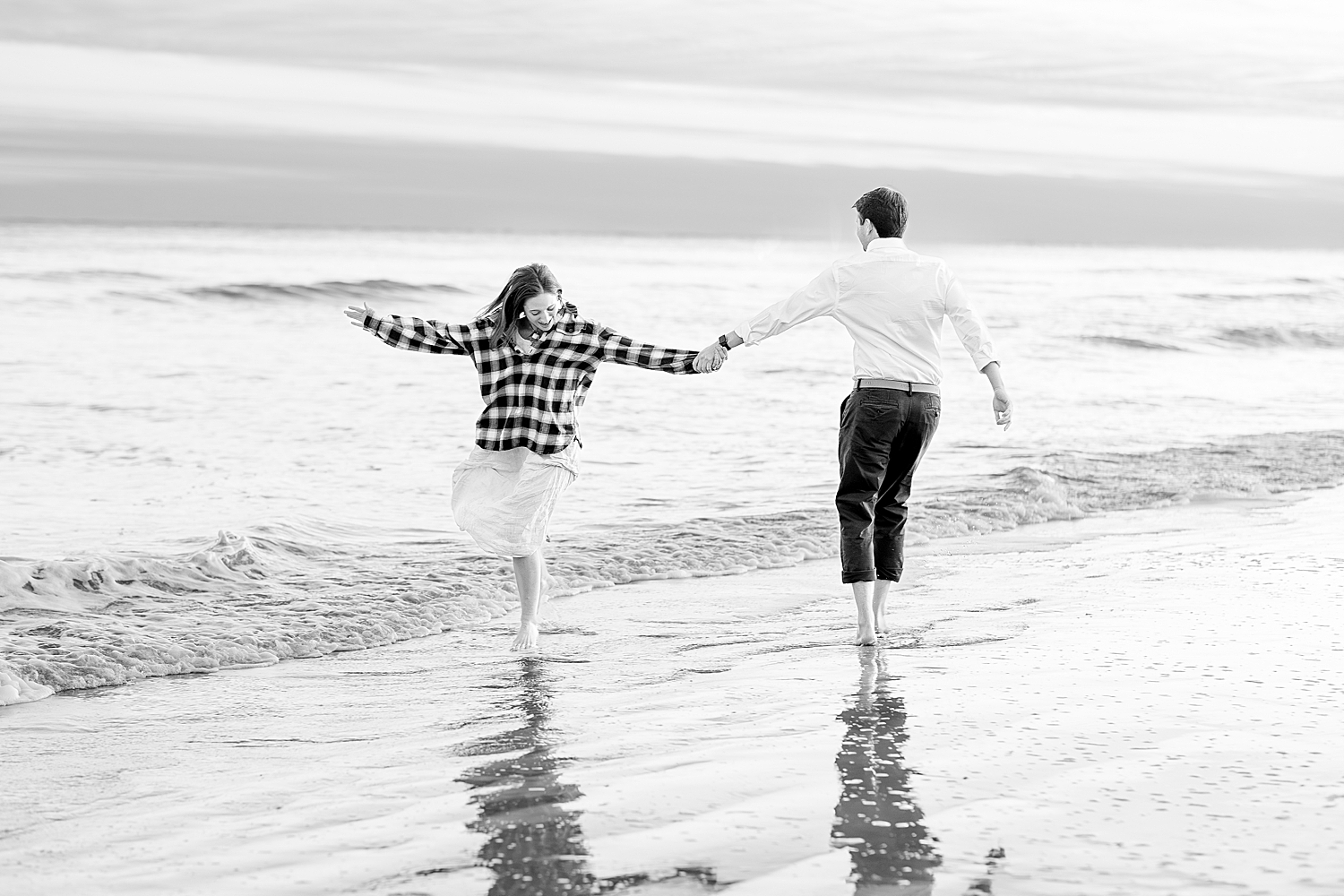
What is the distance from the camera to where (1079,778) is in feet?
12.1

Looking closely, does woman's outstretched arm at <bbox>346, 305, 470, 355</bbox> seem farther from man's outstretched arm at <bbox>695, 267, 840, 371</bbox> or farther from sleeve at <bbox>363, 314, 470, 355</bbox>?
man's outstretched arm at <bbox>695, 267, 840, 371</bbox>

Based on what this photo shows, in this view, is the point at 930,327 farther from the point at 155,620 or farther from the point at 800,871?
the point at 155,620

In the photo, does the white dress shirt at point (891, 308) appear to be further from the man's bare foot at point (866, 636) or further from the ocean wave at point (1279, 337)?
the ocean wave at point (1279, 337)

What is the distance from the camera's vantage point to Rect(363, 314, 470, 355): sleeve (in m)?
5.61

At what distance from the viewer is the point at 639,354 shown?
5.66 metres

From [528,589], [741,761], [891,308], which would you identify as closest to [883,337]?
[891,308]

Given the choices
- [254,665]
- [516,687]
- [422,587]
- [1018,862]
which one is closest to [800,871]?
[1018,862]

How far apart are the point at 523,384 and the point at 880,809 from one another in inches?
107

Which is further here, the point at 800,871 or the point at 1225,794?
the point at 1225,794

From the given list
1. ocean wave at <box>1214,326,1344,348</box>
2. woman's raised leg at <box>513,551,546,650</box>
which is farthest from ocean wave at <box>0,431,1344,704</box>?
ocean wave at <box>1214,326,1344,348</box>

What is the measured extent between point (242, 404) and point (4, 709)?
31.2 feet

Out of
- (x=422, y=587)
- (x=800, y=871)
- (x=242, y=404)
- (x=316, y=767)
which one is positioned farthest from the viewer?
(x=242, y=404)

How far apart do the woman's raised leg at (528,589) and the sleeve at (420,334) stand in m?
0.97

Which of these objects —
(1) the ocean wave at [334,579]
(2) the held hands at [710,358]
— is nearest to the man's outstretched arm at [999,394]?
(2) the held hands at [710,358]
